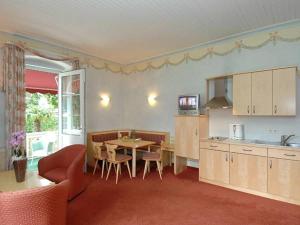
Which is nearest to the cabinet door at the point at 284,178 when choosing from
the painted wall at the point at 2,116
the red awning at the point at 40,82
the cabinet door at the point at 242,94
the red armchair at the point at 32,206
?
the cabinet door at the point at 242,94

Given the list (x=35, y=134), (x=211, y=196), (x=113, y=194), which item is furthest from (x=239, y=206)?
(x=35, y=134)

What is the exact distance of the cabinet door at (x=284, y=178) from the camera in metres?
2.91

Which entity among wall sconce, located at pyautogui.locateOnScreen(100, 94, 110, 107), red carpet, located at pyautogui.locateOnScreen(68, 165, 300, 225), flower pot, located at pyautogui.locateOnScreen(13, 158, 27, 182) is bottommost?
red carpet, located at pyautogui.locateOnScreen(68, 165, 300, 225)

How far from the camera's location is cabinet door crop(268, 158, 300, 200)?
291 centimetres

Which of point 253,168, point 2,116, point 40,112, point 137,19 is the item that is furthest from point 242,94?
point 40,112

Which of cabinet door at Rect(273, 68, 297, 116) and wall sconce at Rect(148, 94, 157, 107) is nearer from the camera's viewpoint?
cabinet door at Rect(273, 68, 297, 116)

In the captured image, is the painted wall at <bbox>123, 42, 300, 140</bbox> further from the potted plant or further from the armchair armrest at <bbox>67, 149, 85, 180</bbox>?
the potted plant

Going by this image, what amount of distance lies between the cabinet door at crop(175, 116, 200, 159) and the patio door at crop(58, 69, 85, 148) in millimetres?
2180

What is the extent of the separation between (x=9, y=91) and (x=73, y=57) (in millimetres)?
1637

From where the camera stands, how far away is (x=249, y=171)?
3330 millimetres

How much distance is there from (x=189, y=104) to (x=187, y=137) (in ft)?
2.48

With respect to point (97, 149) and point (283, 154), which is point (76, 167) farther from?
point (283, 154)

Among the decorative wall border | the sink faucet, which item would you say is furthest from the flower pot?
the sink faucet

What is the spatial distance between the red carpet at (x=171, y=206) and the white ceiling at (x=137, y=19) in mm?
2997
